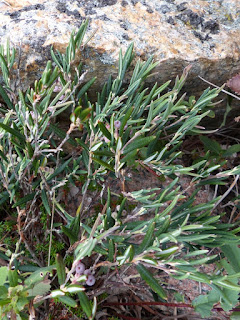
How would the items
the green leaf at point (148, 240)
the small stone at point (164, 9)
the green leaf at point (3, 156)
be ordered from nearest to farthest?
the green leaf at point (148, 240)
the green leaf at point (3, 156)
the small stone at point (164, 9)

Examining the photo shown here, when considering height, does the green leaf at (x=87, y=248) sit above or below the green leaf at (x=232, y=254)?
above

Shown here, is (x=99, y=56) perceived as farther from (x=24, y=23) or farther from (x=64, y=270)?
(x=64, y=270)

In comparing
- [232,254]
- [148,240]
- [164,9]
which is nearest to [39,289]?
[148,240]

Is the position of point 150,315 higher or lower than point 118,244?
lower

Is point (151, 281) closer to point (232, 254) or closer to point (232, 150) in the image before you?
point (232, 254)

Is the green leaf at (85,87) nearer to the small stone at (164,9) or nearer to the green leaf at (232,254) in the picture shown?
the small stone at (164,9)

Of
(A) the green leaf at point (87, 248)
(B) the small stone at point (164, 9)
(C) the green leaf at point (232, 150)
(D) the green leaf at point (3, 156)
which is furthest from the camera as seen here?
(C) the green leaf at point (232, 150)

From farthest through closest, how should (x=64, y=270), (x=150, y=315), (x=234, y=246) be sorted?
(x=150, y=315)
(x=234, y=246)
(x=64, y=270)

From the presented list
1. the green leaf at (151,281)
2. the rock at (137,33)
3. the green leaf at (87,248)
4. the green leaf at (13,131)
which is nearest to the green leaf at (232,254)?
the green leaf at (151,281)

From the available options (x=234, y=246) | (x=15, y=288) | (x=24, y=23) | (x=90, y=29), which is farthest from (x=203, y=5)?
(x=15, y=288)
